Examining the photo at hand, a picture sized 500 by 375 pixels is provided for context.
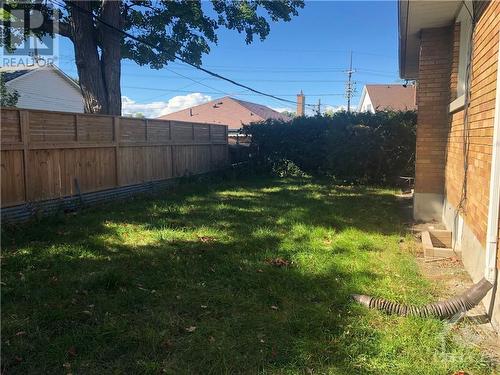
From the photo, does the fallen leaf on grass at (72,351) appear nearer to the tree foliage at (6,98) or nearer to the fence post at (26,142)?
the fence post at (26,142)

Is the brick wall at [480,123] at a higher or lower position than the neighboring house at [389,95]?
lower

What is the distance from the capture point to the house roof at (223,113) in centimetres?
3625

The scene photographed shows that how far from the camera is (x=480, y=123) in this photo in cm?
394

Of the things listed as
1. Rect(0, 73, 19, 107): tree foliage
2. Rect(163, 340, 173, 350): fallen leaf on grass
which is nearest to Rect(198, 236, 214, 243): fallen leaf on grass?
Rect(163, 340, 173, 350): fallen leaf on grass

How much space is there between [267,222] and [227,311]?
3.49 m

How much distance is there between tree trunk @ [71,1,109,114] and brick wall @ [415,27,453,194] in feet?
27.5

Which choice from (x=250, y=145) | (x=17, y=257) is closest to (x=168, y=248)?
(x=17, y=257)

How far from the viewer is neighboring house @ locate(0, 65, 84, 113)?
990 inches

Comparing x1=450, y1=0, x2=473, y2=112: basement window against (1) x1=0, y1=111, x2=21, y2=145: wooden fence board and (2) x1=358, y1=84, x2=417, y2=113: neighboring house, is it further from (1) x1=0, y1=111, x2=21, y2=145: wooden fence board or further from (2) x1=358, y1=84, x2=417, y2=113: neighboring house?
(2) x1=358, y1=84, x2=417, y2=113: neighboring house

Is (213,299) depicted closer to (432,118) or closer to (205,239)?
(205,239)

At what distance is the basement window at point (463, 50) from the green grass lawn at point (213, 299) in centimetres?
207

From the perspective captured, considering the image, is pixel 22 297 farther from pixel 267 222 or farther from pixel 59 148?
pixel 59 148

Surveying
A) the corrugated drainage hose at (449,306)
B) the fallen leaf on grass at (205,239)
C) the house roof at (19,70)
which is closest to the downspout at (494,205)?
the corrugated drainage hose at (449,306)

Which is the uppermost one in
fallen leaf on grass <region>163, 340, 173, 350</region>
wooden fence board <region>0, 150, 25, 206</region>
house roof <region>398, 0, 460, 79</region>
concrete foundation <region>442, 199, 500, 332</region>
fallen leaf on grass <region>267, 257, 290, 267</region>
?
house roof <region>398, 0, 460, 79</region>
